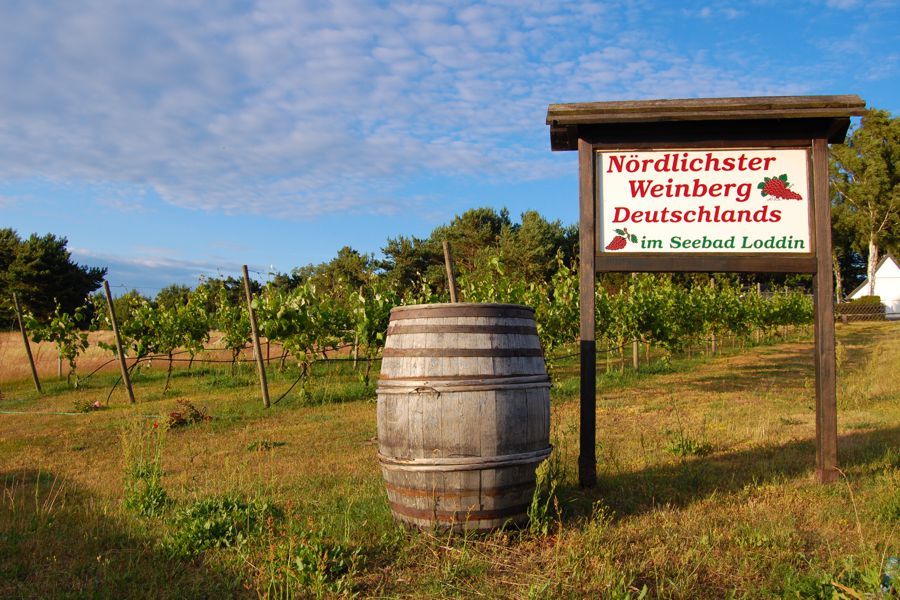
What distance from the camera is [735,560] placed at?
11.3 ft

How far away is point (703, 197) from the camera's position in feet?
16.5

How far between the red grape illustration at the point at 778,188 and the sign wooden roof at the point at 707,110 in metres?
0.47

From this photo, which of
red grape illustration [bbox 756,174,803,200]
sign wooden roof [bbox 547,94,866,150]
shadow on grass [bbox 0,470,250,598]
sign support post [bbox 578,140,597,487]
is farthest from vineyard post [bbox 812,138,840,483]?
shadow on grass [bbox 0,470,250,598]

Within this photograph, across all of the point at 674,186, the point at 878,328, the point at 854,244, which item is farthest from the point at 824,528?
the point at 854,244

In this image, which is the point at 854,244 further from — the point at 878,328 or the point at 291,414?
the point at 291,414

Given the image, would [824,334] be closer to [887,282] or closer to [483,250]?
[483,250]

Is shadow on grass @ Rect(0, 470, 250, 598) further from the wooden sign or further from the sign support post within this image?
the wooden sign

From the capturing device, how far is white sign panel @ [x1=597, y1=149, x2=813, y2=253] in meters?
4.97

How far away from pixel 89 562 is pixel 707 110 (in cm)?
509

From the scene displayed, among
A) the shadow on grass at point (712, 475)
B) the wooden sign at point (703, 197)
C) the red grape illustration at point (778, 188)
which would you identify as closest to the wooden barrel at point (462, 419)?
the shadow on grass at point (712, 475)

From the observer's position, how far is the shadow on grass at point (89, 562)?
10.5ft

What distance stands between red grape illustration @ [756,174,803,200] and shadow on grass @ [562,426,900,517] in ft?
7.19

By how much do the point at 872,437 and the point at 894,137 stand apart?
44.9 meters

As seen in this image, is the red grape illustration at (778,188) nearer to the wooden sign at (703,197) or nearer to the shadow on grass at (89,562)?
the wooden sign at (703,197)
